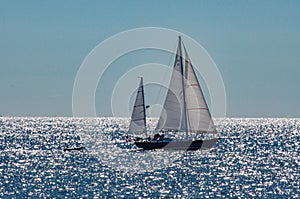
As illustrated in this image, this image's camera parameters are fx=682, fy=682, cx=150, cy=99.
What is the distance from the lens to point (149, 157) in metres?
115

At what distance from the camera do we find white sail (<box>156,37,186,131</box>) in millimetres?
97312

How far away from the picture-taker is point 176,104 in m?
97.6

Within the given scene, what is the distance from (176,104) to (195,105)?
2.92m

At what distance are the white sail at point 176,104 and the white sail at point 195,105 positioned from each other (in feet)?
3.51

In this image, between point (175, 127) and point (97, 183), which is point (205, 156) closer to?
point (175, 127)

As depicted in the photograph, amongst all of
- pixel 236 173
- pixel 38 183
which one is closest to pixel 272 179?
pixel 236 173

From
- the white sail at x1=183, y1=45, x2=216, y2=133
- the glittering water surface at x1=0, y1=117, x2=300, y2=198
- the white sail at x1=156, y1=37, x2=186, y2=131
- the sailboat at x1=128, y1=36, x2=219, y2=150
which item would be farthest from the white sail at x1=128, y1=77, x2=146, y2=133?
the white sail at x1=183, y1=45, x2=216, y2=133

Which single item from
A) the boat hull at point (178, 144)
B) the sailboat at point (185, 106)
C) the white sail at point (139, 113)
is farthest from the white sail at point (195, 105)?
the white sail at point (139, 113)

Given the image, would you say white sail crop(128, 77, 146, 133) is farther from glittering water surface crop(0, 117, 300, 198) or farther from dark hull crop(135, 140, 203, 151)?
dark hull crop(135, 140, 203, 151)

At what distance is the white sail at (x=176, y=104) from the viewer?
319 ft

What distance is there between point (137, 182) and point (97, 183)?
4.75m

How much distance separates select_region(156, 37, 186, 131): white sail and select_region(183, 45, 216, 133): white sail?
1.07 m

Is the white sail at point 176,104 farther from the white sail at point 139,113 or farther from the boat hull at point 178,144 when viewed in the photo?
the white sail at point 139,113

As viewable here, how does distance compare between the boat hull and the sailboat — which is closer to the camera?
the sailboat
